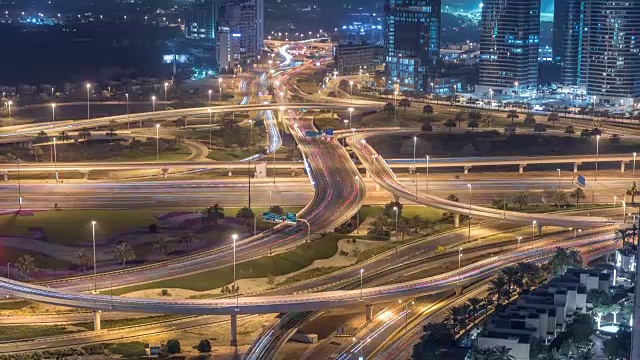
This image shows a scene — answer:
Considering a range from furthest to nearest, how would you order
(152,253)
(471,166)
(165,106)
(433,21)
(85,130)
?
(433,21)
(165,106)
(85,130)
(471,166)
(152,253)

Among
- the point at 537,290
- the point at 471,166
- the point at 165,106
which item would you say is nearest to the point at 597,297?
the point at 537,290

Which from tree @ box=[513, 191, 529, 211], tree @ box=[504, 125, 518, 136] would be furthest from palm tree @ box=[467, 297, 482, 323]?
tree @ box=[504, 125, 518, 136]

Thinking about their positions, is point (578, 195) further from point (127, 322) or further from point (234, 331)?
point (127, 322)

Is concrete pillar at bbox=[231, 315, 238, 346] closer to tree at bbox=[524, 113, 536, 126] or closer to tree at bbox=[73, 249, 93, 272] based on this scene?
tree at bbox=[73, 249, 93, 272]

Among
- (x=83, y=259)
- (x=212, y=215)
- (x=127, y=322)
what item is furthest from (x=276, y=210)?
(x=127, y=322)

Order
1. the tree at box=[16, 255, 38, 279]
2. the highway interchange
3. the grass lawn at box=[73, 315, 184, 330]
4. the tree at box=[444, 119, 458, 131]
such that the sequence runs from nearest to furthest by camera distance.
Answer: the highway interchange → the grass lawn at box=[73, 315, 184, 330] → the tree at box=[16, 255, 38, 279] → the tree at box=[444, 119, 458, 131]

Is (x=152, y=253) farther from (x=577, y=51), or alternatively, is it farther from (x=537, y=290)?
(x=577, y=51)
